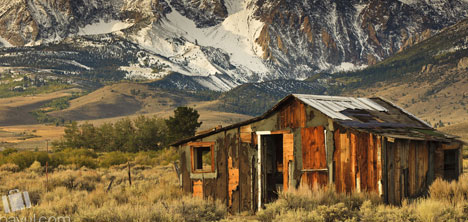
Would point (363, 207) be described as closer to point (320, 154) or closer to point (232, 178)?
point (320, 154)

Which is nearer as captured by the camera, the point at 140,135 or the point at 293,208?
the point at 293,208

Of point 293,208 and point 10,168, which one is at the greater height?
point 293,208

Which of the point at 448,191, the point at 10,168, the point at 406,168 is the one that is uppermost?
the point at 406,168

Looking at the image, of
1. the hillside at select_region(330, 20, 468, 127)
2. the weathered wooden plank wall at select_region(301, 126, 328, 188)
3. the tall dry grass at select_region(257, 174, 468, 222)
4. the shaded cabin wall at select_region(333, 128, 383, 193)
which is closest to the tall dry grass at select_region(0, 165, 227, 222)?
the tall dry grass at select_region(257, 174, 468, 222)

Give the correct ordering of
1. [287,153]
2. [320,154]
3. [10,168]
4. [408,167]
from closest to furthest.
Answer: [408,167] < [320,154] < [287,153] < [10,168]

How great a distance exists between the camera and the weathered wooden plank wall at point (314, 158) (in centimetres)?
1437

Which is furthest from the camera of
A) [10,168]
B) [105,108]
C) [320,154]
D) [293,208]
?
[105,108]

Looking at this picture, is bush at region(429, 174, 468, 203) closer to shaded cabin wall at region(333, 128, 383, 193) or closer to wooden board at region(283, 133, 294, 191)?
shaded cabin wall at region(333, 128, 383, 193)

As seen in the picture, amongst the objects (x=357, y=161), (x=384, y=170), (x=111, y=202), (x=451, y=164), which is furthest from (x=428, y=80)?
(x=111, y=202)

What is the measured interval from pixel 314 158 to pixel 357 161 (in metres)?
1.17

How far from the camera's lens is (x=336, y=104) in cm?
1612

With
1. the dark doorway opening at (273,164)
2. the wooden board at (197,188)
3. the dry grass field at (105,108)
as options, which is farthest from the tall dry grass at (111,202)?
the dry grass field at (105,108)

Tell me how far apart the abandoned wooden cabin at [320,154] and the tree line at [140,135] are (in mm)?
25927

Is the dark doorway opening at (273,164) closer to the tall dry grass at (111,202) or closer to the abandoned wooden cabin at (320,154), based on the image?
the abandoned wooden cabin at (320,154)
